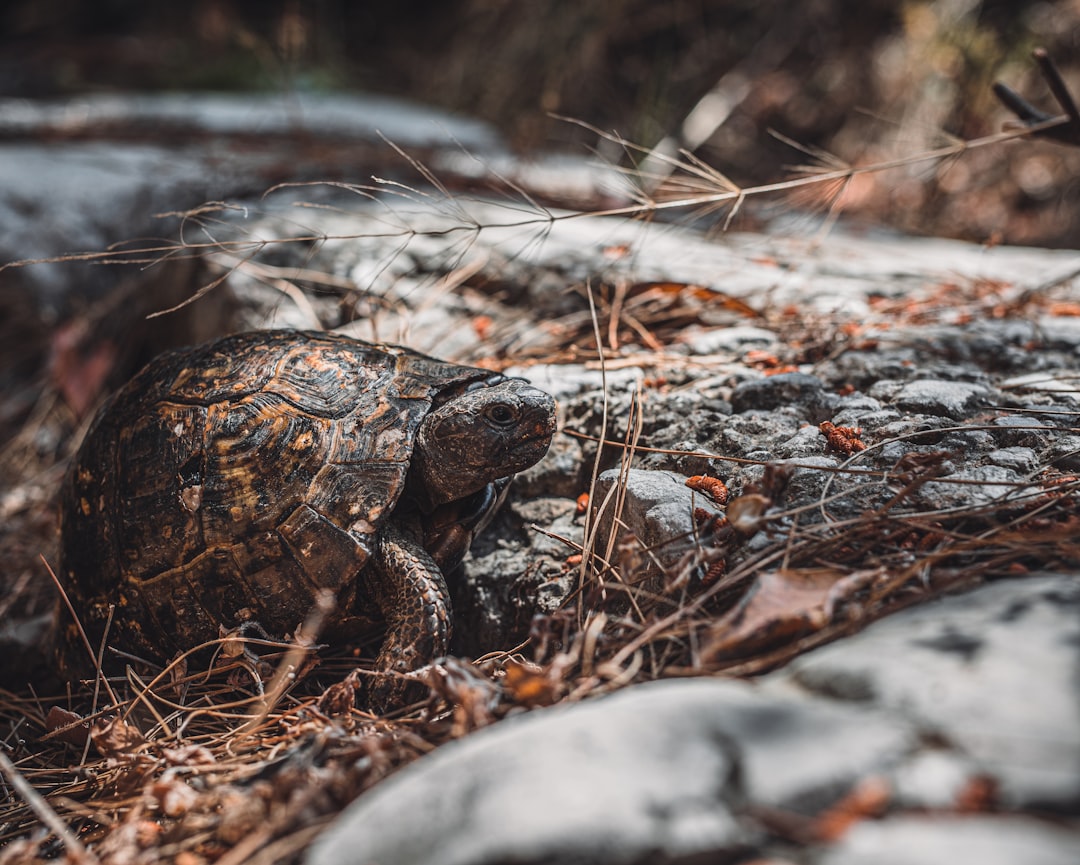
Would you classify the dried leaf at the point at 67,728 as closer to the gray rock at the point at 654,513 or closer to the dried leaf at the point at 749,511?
the gray rock at the point at 654,513

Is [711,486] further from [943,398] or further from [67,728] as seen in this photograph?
[67,728]

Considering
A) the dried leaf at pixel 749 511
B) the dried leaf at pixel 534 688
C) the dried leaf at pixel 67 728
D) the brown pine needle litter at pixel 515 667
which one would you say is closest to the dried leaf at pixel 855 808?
the brown pine needle litter at pixel 515 667

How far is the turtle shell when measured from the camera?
70.1 inches

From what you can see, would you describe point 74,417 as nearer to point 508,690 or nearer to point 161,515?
point 161,515

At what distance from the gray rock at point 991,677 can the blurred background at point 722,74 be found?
4.22 meters

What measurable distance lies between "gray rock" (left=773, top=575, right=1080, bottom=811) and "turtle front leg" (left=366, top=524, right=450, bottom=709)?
32.7 inches

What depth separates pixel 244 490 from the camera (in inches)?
71.1

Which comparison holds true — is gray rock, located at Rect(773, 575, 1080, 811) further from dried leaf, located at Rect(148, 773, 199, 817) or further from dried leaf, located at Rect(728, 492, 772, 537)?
dried leaf, located at Rect(148, 773, 199, 817)

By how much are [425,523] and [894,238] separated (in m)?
3.49

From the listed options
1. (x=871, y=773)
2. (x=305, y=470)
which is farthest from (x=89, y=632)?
(x=871, y=773)

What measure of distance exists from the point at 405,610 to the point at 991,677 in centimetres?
117

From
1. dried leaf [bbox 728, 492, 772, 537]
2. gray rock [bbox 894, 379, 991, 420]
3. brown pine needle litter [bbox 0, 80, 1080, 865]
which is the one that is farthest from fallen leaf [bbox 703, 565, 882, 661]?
gray rock [bbox 894, 379, 991, 420]

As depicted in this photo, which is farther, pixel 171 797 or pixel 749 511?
pixel 749 511

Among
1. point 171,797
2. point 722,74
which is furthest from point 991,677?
point 722,74
